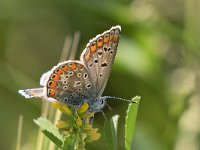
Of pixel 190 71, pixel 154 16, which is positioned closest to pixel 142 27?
pixel 154 16

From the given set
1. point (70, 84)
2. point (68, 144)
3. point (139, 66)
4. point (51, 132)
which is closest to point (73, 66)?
point (70, 84)

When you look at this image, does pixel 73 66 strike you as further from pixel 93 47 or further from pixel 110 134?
pixel 110 134

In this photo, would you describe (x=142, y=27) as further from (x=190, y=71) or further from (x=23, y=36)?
(x=23, y=36)

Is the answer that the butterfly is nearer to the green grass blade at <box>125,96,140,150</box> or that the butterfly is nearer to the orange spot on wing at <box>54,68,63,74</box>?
the orange spot on wing at <box>54,68,63,74</box>

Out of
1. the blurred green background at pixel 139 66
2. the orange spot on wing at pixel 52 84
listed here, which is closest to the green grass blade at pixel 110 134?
the orange spot on wing at pixel 52 84

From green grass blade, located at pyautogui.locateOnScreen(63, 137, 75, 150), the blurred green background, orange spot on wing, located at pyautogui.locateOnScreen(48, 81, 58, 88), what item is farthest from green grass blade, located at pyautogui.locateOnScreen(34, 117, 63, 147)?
the blurred green background

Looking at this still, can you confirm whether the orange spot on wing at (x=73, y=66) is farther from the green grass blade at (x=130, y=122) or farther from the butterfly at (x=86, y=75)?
the green grass blade at (x=130, y=122)

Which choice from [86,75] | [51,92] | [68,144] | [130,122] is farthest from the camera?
[86,75]
